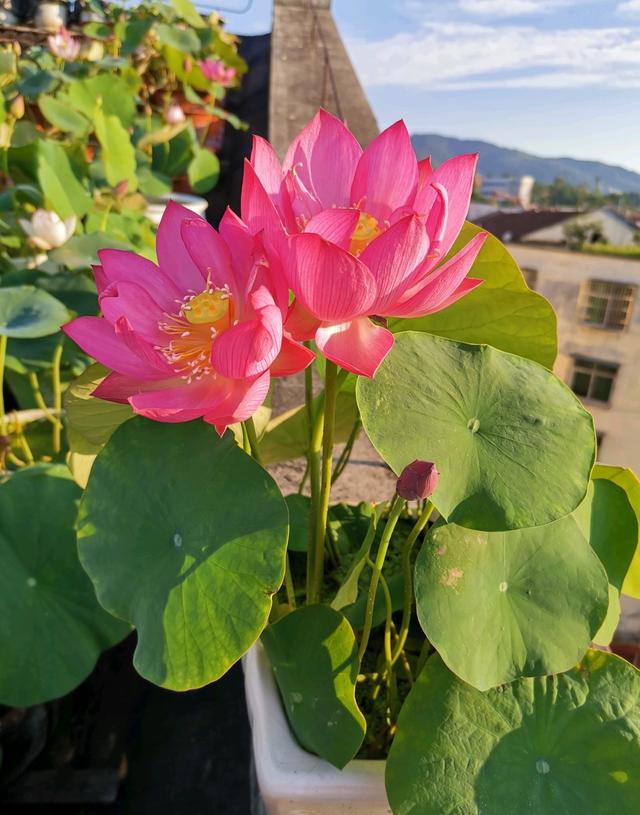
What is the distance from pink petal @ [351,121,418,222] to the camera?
43 centimetres

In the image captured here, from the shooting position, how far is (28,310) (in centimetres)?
88

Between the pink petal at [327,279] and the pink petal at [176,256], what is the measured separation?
10 centimetres

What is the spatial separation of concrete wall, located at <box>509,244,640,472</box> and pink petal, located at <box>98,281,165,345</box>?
887 centimetres

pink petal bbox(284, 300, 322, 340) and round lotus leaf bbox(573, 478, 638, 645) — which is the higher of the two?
pink petal bbox(284, 300, 322, 340)

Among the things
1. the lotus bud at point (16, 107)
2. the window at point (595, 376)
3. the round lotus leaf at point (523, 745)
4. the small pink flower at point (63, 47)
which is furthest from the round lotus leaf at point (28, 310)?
the window at point (595, 376)

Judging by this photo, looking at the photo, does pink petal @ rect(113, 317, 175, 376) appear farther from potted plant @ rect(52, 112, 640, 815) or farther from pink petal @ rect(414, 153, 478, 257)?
pink petal @ rect(414, 153, 478, 257)

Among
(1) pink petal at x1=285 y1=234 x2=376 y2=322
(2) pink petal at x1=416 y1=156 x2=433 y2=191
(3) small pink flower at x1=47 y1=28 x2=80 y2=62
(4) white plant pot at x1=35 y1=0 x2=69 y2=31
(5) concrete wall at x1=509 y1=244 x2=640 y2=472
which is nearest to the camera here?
(1) pink petal at x1=285 y1=234 x2=376 y2=322

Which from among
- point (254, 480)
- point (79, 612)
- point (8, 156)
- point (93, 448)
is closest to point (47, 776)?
point (79, 612)

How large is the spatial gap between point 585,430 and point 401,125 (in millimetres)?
229

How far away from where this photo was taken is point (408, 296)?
0.40 metres

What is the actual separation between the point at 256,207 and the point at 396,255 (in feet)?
0.30

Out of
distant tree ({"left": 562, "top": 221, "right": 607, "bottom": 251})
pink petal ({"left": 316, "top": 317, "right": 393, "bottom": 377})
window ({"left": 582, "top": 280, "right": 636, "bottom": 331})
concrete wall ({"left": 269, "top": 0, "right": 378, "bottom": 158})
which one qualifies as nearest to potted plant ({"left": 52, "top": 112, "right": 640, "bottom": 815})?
pink petal ({"left": 316, "top": 317, "right": 393, "bottom": 377})

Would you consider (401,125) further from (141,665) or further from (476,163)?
(141,665)

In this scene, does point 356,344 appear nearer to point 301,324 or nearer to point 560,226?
point 301,324
